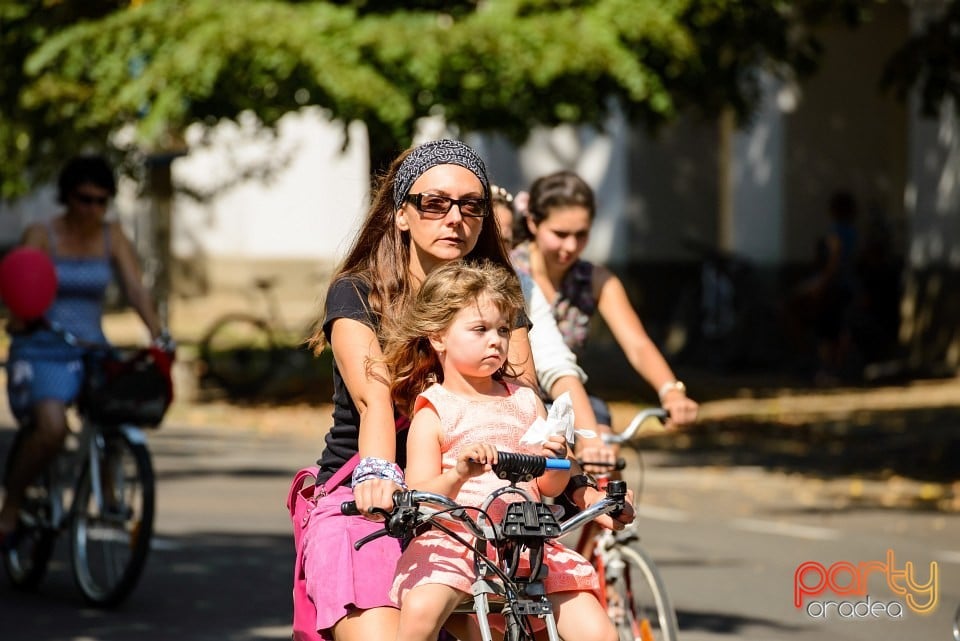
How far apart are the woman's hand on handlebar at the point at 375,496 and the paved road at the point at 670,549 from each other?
359cm

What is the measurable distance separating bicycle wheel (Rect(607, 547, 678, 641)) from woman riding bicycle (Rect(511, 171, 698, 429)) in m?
0.51

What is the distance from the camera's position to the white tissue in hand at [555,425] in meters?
3.88

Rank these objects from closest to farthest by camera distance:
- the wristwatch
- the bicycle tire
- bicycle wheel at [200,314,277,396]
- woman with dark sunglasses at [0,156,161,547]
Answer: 1. the wristwatch
2. woman with dark sunglasses at [0,156,161,547]
3. the bicycle tire
4. bicycle wheel at [200,314,277,396]

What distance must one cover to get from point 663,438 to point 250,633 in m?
8.16

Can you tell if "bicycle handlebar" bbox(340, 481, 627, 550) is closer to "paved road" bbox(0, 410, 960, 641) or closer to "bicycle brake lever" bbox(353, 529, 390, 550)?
"bicycle brake lever" bbox(353, 529, 390, 550)

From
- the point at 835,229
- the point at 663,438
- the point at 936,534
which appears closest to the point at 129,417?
the point at 936,534

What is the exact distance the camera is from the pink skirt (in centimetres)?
407

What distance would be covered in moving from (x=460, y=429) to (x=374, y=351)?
329 millimetres

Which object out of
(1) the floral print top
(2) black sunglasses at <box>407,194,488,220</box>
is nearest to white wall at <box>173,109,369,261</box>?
(1) the floral print top

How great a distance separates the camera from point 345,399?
4.39m

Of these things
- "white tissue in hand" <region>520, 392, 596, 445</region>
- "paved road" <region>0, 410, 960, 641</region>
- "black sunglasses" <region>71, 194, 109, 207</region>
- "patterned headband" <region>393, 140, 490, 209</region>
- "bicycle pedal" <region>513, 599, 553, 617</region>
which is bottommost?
"paved road" <region>0, 410, 960, 641</region>

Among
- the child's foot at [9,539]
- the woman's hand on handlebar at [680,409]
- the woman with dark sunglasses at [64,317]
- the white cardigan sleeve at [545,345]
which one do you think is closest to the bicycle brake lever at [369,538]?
the white cardigan sleeve at [545,345]

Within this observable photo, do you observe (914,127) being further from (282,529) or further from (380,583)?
(380,583)

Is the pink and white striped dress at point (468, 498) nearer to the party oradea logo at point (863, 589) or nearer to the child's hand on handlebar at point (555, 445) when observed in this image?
the child's hand on handlebar at point (555, 445)
